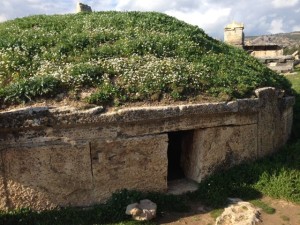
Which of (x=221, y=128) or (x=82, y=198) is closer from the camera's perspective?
(x=82, y=198)

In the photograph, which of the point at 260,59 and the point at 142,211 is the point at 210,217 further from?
the point at 260,59

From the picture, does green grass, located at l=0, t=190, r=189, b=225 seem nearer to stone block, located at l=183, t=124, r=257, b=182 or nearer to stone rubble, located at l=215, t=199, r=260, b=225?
stone rubble, located at l=215, t=199, r=260, b=225

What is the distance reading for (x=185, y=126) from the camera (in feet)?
23.0

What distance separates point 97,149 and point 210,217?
7.80ft

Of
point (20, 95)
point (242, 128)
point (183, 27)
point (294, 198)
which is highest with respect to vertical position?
point (183, 27)

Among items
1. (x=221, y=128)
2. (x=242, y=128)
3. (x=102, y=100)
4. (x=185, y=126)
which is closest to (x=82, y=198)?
(x=102, y=100)

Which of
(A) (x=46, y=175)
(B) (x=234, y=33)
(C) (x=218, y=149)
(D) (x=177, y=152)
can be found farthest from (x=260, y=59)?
(A) (x=46, y=175)

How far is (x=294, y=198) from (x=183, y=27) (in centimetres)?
583

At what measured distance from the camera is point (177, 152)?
28.7ft

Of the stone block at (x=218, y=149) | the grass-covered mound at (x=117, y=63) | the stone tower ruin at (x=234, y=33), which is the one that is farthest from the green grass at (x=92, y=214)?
the stone tower ruin at (x=234, y=33)

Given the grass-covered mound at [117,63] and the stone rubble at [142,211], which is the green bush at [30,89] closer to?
the grass-covered mound at [117,63]

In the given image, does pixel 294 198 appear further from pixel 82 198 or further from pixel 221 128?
pixel 82 198

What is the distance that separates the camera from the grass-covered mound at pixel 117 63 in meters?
7.01

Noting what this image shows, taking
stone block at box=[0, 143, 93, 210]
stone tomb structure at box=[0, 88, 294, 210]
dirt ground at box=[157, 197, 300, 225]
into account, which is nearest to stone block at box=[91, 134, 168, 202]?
stone tomb structure at box=[0, 88, 294, 210]
